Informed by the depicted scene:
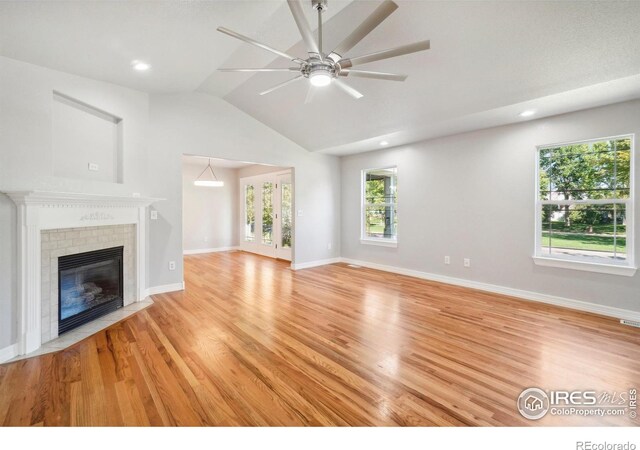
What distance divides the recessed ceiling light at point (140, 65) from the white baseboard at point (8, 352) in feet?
9.84

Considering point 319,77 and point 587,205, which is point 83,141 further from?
point 587,205

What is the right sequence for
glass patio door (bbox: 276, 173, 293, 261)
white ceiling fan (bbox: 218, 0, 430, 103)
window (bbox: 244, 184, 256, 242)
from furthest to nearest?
window (bbox: 244, 184, 256, 242) < glass patio door (bbox: 276, 173, 293, 261) < white ceiling fan (bbox: 218, 0, 430, 103)

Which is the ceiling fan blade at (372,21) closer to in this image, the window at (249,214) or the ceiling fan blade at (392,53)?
the ceiling fan blade at (392,53)

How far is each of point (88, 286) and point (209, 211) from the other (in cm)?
546

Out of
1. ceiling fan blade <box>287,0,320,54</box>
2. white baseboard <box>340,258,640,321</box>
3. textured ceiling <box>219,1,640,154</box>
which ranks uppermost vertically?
textured ceiling <box>219,1,640,154</box>

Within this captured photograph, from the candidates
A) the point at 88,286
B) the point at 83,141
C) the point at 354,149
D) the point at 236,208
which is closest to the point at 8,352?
the point at 88,286

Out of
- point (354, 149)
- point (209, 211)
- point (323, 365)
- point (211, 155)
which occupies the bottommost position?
point (323, 365)

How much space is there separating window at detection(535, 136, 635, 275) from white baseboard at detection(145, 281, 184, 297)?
534cm

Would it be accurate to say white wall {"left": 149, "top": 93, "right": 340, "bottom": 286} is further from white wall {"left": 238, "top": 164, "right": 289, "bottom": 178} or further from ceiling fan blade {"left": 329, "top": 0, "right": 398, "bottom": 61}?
ceiling fan blade {"left": 329, "top": 0, "right": 398, "bottom": 61}

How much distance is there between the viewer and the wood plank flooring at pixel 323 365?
1811 mm

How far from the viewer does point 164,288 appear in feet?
14.8

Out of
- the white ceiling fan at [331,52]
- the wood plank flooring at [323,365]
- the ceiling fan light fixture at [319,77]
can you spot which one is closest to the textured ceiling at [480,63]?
the white ceiling fan at [331,52]

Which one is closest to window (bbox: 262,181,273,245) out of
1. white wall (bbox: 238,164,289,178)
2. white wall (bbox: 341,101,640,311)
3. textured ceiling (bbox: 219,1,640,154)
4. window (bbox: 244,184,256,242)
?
white wall (bbox: 238,164,289,178)

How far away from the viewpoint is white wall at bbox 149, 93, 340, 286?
14.5 feet
